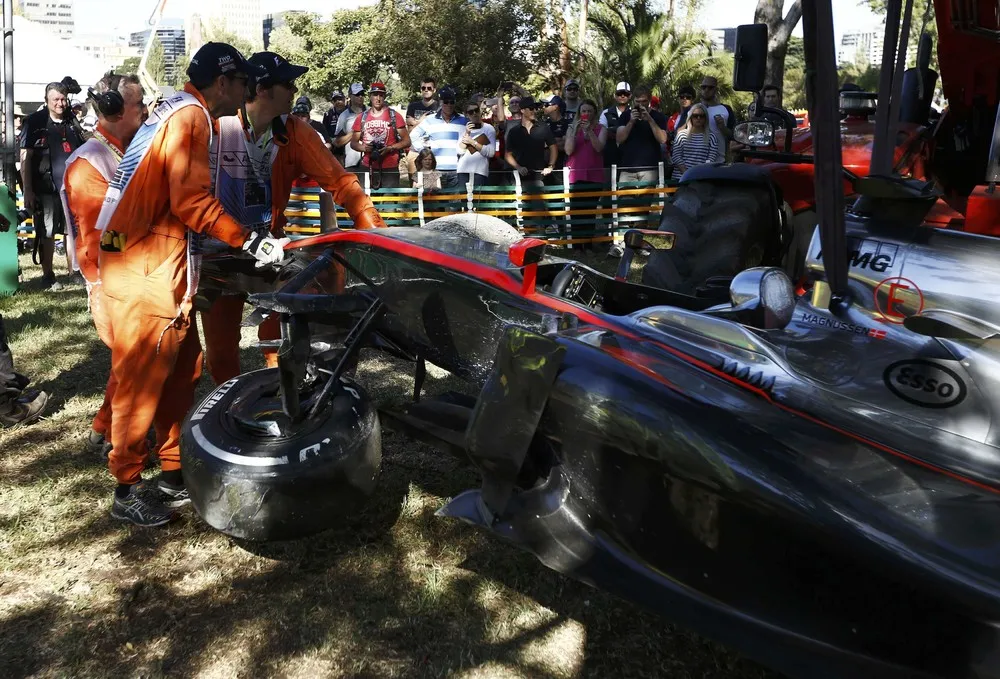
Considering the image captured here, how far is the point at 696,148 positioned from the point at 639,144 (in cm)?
98

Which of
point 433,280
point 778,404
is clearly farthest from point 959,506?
point 433,280

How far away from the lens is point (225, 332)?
174 inches

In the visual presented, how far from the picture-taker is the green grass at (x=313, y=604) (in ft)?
9.27

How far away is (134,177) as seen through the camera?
344 centimetres

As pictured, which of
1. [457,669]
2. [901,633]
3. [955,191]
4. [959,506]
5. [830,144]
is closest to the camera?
[901,633]

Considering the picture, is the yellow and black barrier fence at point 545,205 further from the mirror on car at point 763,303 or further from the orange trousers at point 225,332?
the mirror on car at point 763,303

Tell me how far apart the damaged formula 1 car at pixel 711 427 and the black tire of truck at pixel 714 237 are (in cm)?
100

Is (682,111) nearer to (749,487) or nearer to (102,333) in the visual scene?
(102,333)

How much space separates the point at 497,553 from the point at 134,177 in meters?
1.99

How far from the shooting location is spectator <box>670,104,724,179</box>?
10.5 meters

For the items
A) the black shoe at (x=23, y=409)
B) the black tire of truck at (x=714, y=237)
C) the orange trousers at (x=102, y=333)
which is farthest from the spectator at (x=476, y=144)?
the orange trousers at (x=102, y=333)

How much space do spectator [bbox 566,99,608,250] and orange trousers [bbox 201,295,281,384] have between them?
740cm

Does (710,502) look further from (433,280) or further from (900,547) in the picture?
(433,280)

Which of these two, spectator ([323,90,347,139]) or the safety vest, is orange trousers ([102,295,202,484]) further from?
spectator ([323,90,347,139])
